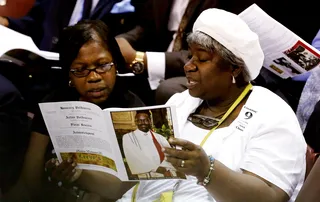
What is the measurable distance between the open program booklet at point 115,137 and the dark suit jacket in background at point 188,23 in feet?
2.91

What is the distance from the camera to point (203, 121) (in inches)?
75.5

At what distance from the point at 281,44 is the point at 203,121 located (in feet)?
1.78

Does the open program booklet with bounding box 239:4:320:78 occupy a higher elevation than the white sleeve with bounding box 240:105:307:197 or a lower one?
higher

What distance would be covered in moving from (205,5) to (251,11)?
1.42ft

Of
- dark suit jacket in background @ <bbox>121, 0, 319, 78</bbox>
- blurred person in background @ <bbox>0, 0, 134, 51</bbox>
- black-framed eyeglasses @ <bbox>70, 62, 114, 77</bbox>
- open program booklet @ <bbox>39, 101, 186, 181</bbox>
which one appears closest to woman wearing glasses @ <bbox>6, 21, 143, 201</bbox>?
black-framed eyeglasses @ <bbox>70, 62, 114, 77</bbox>

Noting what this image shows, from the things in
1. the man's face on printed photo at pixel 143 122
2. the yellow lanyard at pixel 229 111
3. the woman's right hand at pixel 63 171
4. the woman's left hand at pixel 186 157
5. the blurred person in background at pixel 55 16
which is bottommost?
the woman's right hand at pixel 63 171

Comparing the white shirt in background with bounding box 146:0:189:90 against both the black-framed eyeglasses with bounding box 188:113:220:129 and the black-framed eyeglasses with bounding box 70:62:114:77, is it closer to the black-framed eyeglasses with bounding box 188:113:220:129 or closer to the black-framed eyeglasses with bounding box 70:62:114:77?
the black-framed eyeglasses with bounding box 70:62:114:77

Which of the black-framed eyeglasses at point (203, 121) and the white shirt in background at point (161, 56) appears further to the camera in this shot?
the white shirt in background at point (161, 56)

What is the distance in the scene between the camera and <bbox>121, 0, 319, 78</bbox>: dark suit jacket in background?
8.30 feet

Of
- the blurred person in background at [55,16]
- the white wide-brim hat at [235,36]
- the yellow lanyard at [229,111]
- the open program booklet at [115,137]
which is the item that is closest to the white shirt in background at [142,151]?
the open program booklet at [115,137]

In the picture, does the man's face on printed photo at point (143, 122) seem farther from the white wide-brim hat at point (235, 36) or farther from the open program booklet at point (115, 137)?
the white wide-brim hat at point (235, 36)

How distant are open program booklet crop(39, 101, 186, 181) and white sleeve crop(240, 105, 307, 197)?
0.25 m

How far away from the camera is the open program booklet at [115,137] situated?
1.59 meters

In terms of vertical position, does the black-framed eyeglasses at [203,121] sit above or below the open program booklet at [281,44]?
below
